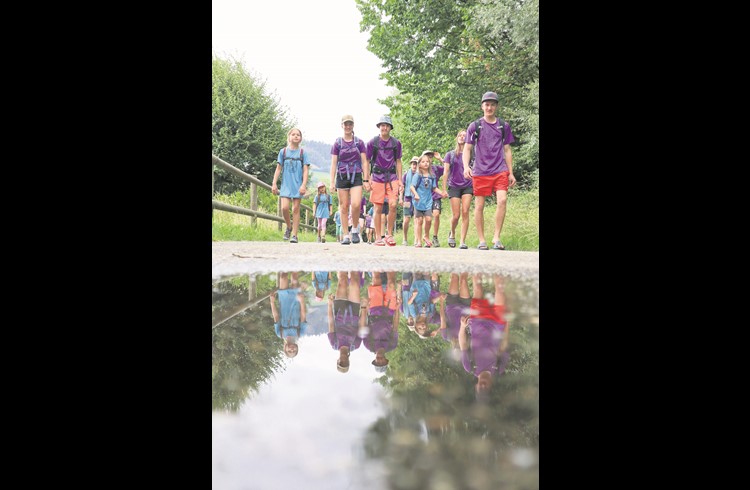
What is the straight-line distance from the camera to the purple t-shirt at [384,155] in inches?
238

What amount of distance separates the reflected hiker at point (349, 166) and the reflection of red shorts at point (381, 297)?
10.3 ft

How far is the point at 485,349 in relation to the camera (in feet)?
6.86

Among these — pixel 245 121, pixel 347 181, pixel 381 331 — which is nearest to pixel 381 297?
pixel 381 331

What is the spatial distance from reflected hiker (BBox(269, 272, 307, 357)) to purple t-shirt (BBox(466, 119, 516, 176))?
2946 millimetres

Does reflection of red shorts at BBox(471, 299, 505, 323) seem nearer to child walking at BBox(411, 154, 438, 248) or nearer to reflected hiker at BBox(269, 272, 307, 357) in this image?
reflected hiker at BBox(269, 272, 307, 357)

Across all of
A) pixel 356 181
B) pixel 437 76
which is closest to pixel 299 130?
pixel 356 181

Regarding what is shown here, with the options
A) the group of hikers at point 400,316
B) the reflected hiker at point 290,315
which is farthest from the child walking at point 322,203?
the reflected hiker at point 290,315

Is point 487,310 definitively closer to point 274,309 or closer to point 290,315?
point 290,315

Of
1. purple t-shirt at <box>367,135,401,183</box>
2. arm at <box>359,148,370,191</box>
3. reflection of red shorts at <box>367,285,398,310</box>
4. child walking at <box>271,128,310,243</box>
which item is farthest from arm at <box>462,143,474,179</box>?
reflection of red shorts at <box>367,285,398,310</box>

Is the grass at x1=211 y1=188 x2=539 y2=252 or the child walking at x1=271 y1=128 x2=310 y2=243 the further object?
the grass at x1=211 y1=188 x2=539 y2=252

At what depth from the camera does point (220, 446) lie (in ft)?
5.88

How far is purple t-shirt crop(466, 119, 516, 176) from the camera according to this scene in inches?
197

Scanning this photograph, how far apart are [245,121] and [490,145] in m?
7.99
